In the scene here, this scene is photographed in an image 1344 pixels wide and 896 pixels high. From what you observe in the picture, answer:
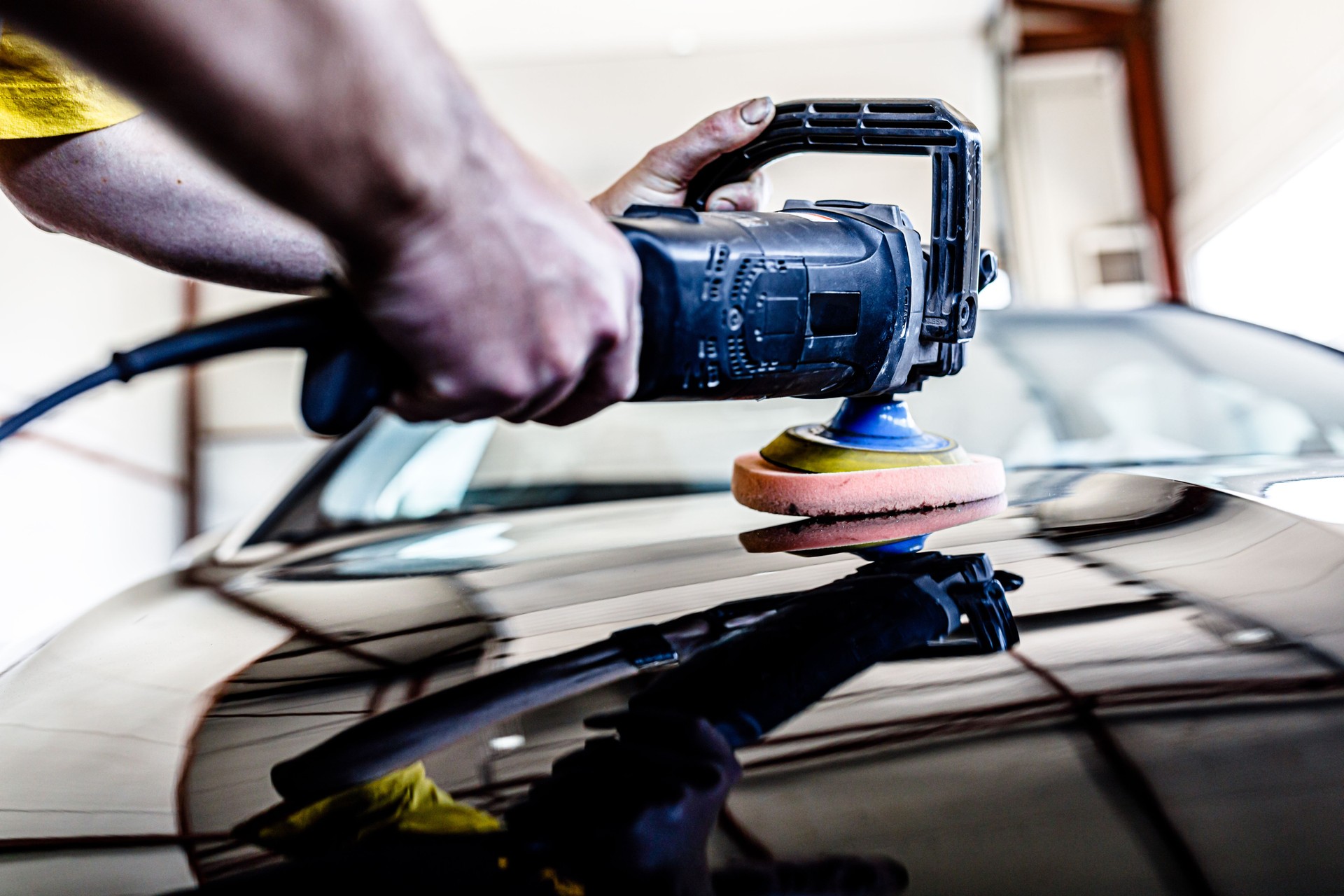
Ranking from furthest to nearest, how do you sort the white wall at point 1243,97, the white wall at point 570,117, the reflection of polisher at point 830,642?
1. the white wall at point 570,117
2. the white wall at point 1243,97
3. the reflection of polisher at point 830,642

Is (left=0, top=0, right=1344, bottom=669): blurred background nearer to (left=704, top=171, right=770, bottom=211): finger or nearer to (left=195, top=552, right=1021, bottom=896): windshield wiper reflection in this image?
(left=704, top=171, right=770, bottom=211): finger

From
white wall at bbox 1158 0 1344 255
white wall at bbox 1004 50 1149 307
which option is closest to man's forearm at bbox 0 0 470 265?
white wall at bbox 1158 0 1344 255

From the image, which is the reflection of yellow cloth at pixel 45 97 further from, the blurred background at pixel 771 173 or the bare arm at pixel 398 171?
the blurred background at pixel 771 173

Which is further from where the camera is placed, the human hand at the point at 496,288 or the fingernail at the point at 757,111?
the fingernail at the point at 757,111

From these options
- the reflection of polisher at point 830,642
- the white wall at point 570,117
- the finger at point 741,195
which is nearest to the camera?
the reflection of polisher at point 830,642

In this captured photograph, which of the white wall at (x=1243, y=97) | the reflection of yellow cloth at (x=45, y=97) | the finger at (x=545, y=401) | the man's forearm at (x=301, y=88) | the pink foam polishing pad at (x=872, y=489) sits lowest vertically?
the pink foam polishing pad at (x=872, y=489)

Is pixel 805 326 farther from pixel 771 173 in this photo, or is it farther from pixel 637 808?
pixel 771 173

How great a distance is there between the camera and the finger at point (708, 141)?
921 mm

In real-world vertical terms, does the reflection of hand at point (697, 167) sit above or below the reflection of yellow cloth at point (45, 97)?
below

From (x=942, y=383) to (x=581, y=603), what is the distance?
0.94 m

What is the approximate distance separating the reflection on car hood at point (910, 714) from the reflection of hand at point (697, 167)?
0.41 metres

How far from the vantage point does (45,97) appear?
908 mm

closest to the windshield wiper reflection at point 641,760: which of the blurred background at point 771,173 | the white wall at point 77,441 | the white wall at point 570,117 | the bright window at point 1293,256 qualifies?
the bright window at point 1293,256

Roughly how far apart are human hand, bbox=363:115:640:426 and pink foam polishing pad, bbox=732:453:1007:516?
0.40 m
